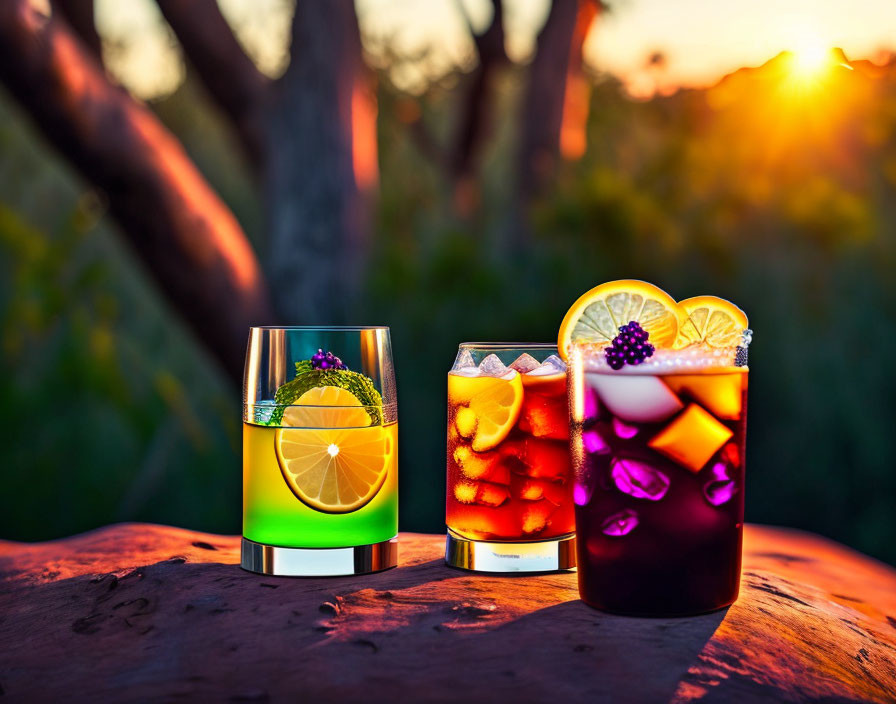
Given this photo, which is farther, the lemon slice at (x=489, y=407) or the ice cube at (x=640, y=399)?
the lemon slice at (x=489, y=407)

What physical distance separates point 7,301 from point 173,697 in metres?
5.96

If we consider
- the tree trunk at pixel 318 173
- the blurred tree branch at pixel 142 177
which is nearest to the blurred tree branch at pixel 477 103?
the tree trunk at pixel 318 173

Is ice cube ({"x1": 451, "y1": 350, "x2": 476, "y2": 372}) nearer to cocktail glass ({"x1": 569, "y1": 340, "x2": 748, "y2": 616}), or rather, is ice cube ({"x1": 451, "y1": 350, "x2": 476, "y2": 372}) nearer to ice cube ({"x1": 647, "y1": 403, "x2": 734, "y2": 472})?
cocktail glass ({"x1": 569, "y1": 340, "x2": 748, "y2": 616})

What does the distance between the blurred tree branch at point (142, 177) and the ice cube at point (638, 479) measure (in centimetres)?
321

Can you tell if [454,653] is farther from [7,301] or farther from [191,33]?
[7,301]

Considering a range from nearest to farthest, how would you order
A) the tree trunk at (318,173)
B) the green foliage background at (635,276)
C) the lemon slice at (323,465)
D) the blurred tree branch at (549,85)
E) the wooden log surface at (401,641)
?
the wooden log surface at (401,641) → the lemon slice at (323,465) → the tree trunk at (318,173) → the green foliage background at (635,276) → the blurred tree branch at (549,85)

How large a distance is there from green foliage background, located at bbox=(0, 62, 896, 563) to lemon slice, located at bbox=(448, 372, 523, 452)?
Answer: 294 cm

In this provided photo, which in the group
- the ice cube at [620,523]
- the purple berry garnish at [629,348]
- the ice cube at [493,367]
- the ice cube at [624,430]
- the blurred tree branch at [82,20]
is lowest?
the ice cube at [620,523]

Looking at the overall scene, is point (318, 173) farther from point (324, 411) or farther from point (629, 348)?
point (629, 348)

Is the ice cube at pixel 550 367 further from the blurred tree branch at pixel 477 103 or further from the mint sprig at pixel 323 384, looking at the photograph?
the blurred tree branch at pixel 477 103

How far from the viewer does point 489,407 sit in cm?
216

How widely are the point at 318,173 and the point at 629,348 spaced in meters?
3.27

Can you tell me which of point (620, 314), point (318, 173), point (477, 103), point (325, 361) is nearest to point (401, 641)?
point (325, 361)

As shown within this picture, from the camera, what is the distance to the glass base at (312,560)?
2180 mm
